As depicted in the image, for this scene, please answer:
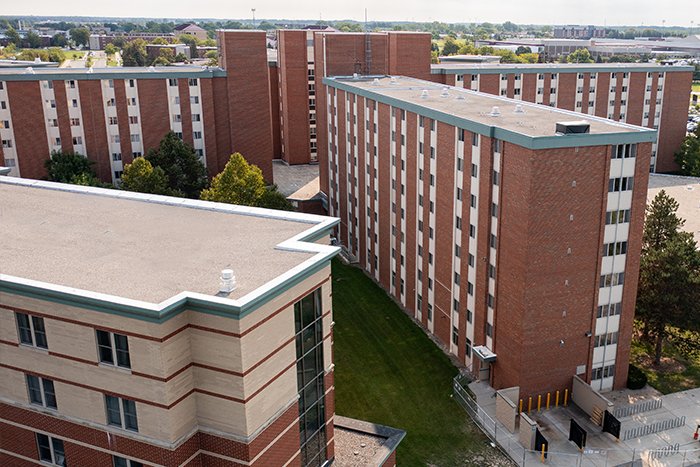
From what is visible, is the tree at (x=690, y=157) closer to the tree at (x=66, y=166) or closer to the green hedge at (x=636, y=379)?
the green hedge at (x=636, y=379)

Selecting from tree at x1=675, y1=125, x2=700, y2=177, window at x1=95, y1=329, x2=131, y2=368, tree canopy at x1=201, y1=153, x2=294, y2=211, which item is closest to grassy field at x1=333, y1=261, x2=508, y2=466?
tree canopy at x1=201, y1=153, x2=294, y2=211

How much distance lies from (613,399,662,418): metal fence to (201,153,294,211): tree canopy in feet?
110

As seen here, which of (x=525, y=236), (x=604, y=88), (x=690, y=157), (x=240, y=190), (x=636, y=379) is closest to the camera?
(x=525, y=236)

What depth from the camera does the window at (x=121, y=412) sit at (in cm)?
2539

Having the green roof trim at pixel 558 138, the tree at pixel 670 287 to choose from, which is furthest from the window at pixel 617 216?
the tree at pixel 670 287

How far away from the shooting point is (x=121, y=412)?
1005 inches

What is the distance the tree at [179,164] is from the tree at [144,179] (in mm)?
5474

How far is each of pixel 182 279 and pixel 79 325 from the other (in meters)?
4.02

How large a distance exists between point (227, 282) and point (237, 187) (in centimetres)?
3711

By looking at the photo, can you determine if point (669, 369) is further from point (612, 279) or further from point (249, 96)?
point (249, 96)

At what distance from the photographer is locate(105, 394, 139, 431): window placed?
2539cm

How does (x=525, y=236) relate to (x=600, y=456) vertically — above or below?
above

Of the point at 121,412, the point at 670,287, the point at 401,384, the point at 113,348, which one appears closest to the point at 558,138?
the point at 670,287

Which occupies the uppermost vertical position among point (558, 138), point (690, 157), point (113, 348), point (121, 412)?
point (558, 138)
